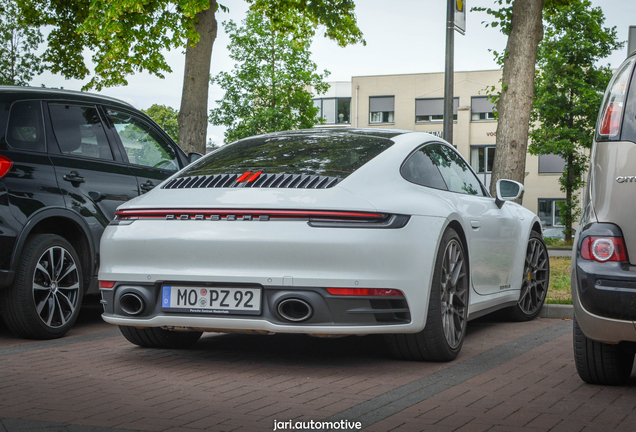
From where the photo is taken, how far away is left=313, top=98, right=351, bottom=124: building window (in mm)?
60031

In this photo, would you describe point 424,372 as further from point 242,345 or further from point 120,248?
point 120,248

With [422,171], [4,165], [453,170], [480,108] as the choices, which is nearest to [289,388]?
[422,171]

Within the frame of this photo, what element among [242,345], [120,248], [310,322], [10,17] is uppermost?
[10,17]

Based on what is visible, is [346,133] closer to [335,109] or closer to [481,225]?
[481,225]

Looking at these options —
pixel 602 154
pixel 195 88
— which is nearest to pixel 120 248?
pixel 602 154

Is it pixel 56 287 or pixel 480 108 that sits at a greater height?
pixel 480 108

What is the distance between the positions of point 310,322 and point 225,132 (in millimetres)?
41167

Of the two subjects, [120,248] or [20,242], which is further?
[20,242]

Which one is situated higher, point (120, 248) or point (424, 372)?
point (120, 248)

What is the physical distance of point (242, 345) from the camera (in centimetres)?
579

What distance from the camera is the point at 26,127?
6.15 m

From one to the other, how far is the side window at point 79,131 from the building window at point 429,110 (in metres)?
49.8

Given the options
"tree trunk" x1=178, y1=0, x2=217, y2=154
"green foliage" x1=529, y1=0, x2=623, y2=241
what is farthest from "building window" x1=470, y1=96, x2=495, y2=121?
"tree trunk" x1=178, y1=0, x2=217, y2=154

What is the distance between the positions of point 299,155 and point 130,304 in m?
1.40
